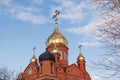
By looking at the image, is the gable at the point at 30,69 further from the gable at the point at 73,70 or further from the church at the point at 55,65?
the gable at the point at 73,70

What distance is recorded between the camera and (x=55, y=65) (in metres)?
37.7

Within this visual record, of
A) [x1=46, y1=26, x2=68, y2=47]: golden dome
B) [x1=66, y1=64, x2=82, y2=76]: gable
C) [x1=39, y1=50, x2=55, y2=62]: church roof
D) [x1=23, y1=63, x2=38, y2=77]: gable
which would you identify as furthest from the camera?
[x1=46, y1=26, x2=68, y2=47]: golden dome

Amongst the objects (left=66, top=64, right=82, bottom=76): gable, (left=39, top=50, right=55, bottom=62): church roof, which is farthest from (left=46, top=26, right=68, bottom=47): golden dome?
(left=39, top=50, right=55, bottom=62): church roof

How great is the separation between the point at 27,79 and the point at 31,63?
6.77ft

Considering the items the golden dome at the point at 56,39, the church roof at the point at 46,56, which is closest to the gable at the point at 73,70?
the golden dome at the point at 56,39

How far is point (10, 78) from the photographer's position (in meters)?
25.3

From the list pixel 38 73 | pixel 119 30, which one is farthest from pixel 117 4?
pixel 38 73

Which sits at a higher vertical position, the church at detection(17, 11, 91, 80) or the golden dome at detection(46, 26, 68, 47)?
the golden dome at detection(46, 26, 68, 47)

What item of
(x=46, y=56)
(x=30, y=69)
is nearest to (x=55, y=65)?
(x=46, y=56)

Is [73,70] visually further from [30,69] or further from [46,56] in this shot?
[46,56]

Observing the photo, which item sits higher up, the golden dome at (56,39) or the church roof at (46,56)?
the golden dome at (56,39)

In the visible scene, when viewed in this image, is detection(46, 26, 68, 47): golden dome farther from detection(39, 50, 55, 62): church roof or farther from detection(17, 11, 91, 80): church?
detection(39, 50, 55, 62): church roof

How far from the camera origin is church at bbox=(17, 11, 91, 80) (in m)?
35.7

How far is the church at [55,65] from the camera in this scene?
1404 inches
